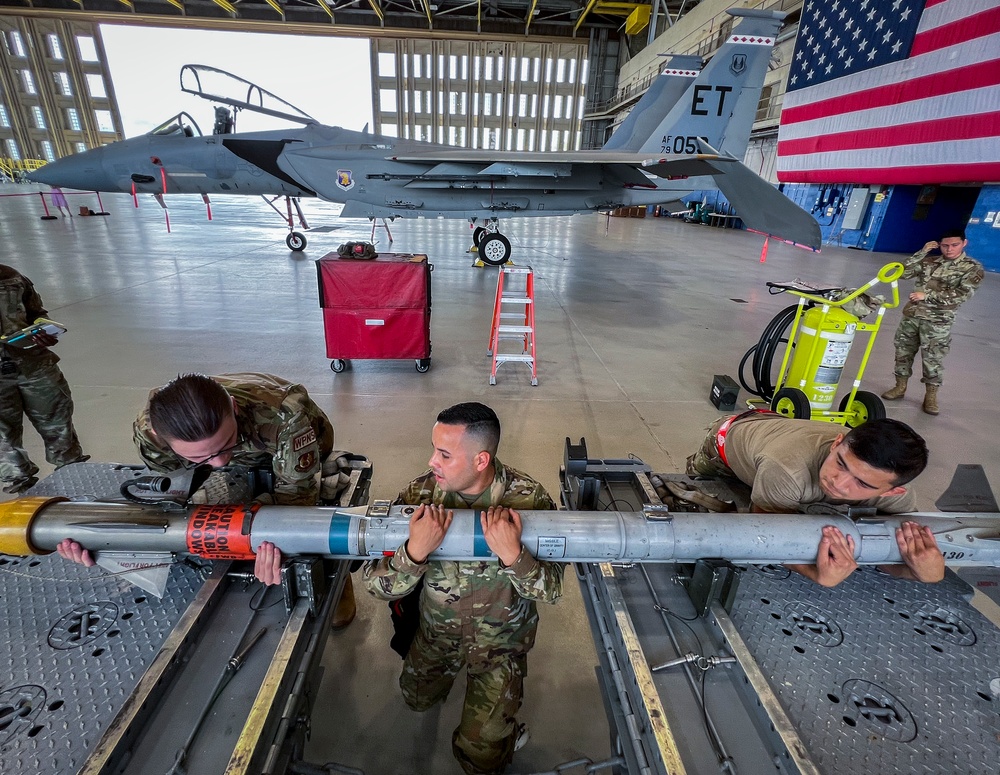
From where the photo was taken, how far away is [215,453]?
1.82 m

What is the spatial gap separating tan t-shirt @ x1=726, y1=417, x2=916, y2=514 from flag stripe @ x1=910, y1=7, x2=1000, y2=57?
15.3 meters

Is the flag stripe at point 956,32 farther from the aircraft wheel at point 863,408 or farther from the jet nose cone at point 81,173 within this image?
the jet nose cone at point 81,173

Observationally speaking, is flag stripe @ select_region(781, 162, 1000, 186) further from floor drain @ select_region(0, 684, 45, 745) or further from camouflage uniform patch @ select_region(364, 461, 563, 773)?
floor drain @ select_region(0, 684, 45, 745)

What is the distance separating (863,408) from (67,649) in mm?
5214

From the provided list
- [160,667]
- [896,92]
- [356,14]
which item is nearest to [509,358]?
[160,667]

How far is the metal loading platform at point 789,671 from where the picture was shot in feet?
4.26

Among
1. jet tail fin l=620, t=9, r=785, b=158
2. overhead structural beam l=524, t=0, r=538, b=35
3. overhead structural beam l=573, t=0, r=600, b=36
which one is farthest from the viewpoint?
overhead structural beam l=524, t=0, r=538, b=35

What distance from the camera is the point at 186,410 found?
1682 millimetres

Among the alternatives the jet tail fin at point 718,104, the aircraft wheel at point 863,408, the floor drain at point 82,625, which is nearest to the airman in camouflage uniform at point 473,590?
the floor drain at point 82,625

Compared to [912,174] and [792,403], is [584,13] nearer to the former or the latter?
[912,174]

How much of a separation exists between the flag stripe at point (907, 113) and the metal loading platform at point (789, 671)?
15.3 meters

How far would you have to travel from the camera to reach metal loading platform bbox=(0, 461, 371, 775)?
48.7 inches

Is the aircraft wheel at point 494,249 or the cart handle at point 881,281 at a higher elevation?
the cart handle at point 881,281

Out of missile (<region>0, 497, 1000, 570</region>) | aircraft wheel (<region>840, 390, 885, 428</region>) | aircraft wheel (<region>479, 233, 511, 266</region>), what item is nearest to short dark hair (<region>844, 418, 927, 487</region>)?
missile (<region>0, 497, 1000, 570</region>)
